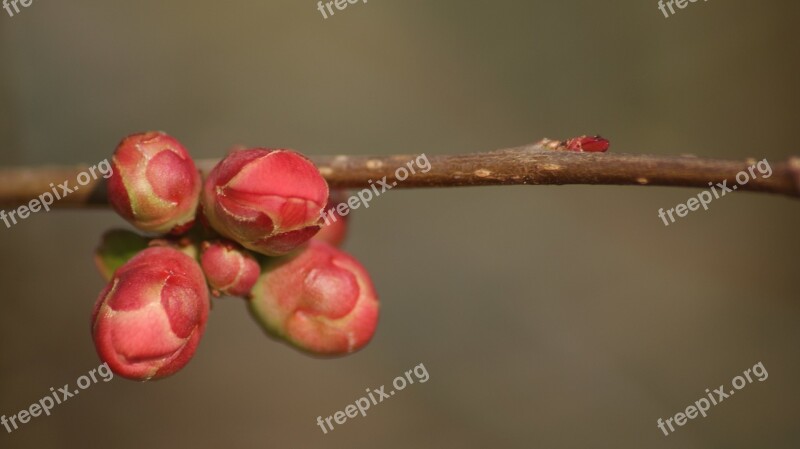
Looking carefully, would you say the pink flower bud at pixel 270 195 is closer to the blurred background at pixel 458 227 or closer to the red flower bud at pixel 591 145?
the red flower bud at pixel 591 145

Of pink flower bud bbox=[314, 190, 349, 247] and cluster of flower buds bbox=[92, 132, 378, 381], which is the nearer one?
cluster of flower buds bbox=[92, 132, 378, 381]

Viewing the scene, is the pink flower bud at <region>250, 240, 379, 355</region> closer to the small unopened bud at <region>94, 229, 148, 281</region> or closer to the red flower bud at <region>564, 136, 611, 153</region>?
the small unopened bud at <region>94, 229, 148, 281</region>

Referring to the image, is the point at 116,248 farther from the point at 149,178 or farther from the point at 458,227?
the point at 458,227

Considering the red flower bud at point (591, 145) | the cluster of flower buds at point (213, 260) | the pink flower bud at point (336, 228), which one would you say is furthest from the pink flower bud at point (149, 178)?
the red flower bud at point (591, 145)

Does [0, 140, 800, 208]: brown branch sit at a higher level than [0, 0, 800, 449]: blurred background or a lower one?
lower

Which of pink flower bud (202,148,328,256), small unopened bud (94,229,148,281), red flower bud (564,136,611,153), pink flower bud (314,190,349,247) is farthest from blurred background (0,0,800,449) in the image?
red flower bud (564,136,611,153)
